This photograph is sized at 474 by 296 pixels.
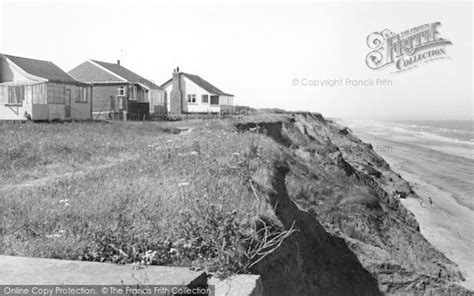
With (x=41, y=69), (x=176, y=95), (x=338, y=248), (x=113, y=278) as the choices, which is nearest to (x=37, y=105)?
(x=41, y=69)

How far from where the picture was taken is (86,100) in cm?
3375

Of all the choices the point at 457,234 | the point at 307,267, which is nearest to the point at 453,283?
the point at 307,267

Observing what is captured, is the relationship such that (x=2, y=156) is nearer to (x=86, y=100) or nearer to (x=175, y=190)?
(x=175, y=190)

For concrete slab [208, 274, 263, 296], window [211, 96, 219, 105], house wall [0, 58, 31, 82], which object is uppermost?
house wall [0, 58, 31, 82]

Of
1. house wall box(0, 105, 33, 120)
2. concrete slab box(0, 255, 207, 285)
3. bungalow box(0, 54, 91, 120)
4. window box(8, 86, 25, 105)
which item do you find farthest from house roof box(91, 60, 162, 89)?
concrete slab box(0, 255, 207, 285)

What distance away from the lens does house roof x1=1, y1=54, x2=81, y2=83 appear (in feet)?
98.0

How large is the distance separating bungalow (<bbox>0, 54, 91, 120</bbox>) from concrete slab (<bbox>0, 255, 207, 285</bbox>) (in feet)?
82.3

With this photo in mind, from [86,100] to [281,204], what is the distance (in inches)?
1057

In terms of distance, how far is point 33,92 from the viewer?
2836 centimetres

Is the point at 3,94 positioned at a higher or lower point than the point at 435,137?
higher

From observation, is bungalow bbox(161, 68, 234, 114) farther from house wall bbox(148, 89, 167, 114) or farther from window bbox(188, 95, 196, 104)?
house wall bbox(148, 89, 167, 114)

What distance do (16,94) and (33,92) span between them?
108 centimetres

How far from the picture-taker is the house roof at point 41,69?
2986 centimetres

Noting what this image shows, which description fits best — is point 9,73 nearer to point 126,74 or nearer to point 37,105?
point 37,105
